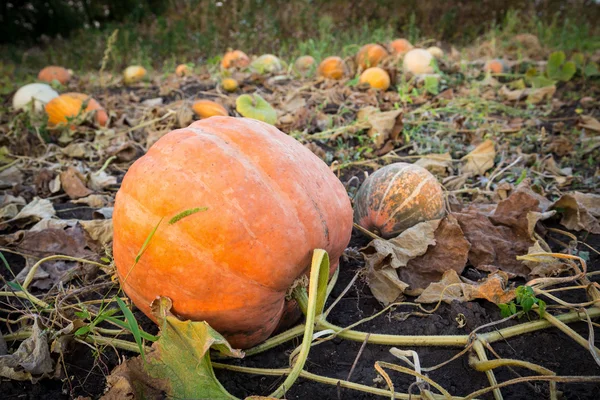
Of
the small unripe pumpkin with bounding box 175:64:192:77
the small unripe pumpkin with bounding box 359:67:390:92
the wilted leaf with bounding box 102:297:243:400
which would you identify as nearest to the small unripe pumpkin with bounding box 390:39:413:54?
the small unripe pumpkin with bounding box 359:67:390:92

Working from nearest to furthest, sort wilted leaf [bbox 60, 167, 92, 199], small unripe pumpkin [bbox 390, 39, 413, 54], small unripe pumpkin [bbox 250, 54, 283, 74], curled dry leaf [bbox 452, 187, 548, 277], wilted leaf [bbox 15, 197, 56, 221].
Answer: curled dry leaf [bbox 452, 187, 548, 277], wilted leaf [bbox 15, 197, 56, 221], wilted leaf [bbox 60, 167, 92, 199], small unripe pumpkin [bbox 250, 54, 283, 74], small unripe pumpkin [bbox 390, 39, 413, 54]

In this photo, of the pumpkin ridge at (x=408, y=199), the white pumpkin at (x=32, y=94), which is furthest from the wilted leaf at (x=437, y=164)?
the white pumpkin at (x=32, y=94)

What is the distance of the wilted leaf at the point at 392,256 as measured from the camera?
6.11ft

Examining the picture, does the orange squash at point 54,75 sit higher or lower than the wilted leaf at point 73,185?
lower

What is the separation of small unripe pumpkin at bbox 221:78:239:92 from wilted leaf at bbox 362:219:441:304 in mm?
3121

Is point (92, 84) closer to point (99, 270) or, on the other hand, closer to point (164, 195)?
point (99, 270)

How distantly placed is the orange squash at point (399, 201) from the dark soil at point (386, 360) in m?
0.48

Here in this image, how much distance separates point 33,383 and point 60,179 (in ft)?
5.73

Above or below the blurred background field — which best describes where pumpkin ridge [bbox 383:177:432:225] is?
above

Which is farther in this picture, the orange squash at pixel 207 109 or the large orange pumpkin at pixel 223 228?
the orange squash at pixel 207 109

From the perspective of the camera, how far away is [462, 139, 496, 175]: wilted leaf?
314cm

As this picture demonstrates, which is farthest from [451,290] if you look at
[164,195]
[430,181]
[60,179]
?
[60,179]

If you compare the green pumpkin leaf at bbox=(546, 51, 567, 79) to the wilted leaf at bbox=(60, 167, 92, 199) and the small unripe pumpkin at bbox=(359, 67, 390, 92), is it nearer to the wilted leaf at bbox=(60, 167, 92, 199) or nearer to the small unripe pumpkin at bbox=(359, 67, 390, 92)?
the small unripe pumpkin at bbox=(359, 67, 390, 92)

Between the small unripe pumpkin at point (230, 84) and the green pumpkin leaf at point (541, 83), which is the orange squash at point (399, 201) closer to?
the small unripe pumpkin at point (230, 84)
